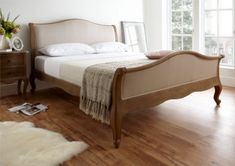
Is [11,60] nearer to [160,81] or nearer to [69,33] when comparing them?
[69,33]

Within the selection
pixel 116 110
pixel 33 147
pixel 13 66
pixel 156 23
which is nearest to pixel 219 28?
pixel 156 23

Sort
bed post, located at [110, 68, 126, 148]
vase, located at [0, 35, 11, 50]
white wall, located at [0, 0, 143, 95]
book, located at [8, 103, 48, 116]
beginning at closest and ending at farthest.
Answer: bed post, located at [110, 68, 126, 148]
book, located at [8, 103, 48, 116]
vase, located at [0, 35, 11, 50]
white wall, located at [0, 0, 143, 95]

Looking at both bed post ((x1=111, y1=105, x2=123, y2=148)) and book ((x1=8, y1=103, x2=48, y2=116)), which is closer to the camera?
bed post ((x1=111, y1=105, x2=123, y2=148))

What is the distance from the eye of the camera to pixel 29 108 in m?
3.43

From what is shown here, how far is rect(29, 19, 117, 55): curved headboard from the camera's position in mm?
4230

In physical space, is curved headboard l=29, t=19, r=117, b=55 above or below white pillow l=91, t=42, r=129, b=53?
above

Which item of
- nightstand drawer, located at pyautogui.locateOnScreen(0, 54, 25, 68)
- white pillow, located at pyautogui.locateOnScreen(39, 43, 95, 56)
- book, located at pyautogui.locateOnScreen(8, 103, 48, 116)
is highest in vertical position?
white pillow, located at pyautogui.locateOnScreen(39, 43, 95, 56)

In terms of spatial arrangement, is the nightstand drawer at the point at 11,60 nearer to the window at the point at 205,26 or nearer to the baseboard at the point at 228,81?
the window at the point at 205,26

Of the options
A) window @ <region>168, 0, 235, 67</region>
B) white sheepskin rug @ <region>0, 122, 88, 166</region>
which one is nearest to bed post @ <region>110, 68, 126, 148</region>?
white sheepskin rug @ <region>0, 122, 88, 166</region>

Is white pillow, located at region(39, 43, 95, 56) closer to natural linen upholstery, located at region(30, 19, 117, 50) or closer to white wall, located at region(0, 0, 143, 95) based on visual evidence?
natural linen upholstery, located at region(30, 19, 117, 50)

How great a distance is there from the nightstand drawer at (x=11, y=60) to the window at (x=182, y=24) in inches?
124

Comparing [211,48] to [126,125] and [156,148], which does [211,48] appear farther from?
[156,148]

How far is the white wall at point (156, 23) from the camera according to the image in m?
5.56

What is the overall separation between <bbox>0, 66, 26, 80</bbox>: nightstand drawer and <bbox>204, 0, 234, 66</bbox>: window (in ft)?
10.7
